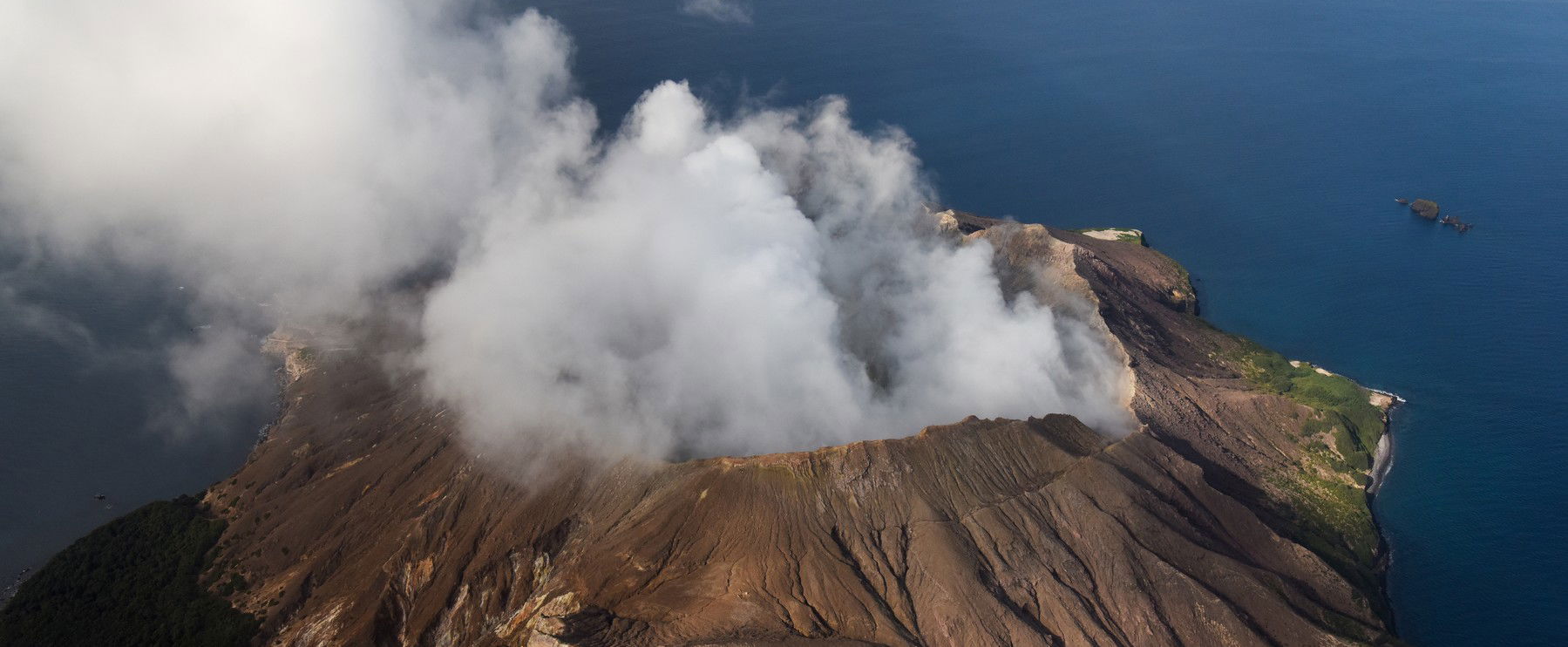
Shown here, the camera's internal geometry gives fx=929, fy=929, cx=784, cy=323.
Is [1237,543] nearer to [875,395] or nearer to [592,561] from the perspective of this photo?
[875,395]

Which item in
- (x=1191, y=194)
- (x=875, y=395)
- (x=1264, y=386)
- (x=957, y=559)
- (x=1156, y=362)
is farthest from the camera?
(x=1191, y=194)

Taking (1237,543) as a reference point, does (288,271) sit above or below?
above

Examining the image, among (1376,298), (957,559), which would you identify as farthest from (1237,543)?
(1376,298)

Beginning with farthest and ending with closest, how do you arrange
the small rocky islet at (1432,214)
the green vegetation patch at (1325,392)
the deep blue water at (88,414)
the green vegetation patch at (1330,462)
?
the small rocky islet at (1432,214) → the green vegetation patch at (1325,392) → the deep blue water at (88,414) → the green vegetation patch at (1330,462)

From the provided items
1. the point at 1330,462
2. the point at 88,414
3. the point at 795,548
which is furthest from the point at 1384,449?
the point at 88,414

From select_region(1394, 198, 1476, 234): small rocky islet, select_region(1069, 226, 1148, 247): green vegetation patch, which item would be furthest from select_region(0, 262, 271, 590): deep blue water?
select_region(1394, 198, 1476, 234): small rocky islet

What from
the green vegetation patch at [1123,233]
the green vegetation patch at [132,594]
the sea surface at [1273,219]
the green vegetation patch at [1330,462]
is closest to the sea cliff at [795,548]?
the green vegetation patch at [1330,462]

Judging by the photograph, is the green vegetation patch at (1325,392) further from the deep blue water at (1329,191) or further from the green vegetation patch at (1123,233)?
the green vegetation patch at (1123,233)
